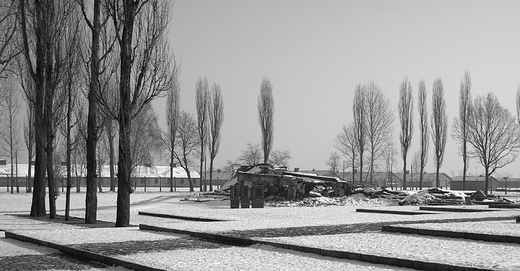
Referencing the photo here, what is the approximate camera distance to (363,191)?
35906mm

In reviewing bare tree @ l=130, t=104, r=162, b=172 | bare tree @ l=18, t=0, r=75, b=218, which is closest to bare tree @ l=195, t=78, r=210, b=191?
bare tree @ l=130, t=104, r=162, b=172

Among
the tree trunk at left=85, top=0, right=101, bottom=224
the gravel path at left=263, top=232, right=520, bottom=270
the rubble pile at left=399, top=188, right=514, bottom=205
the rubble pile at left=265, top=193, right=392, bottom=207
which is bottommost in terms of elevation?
the rubble pile at left=265, top=193, right=392, bottom=207

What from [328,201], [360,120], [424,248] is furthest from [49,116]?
[360,120]

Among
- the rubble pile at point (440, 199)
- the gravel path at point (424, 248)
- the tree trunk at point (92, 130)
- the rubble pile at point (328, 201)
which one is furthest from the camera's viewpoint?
the rubble pile at point (328, 201)

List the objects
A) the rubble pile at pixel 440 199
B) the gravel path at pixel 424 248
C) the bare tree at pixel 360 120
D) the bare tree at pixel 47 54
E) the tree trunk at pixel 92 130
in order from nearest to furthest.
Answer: the gravel path at pixel 424 248, the tree trunk at pixel 92 130, the bare tree at pixel 47 54, the rubble pile at pixel 440 199, the bare tree at pixel 360 120

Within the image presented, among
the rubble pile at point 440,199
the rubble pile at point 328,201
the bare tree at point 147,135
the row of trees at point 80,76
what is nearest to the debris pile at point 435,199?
the rubble pile at point 440,199

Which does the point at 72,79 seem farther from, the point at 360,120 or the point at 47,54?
the point at 360,120

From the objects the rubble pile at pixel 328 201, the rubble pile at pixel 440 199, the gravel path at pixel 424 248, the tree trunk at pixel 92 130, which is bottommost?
the rubble pile at pixel 328 201

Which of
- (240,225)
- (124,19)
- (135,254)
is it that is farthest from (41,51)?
(135,254)

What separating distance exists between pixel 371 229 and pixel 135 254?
20.7 feet

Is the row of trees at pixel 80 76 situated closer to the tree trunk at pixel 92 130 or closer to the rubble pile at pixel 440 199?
the tree trunk at pixel 92 130

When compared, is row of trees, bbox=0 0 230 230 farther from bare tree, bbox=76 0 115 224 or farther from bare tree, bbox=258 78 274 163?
bare tree, bbox=258 78 274 163

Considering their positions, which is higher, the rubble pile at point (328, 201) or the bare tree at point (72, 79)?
the bare tree at point (72, 79)

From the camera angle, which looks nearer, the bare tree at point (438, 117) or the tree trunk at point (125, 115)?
the tree trunk at point (125, 115)
